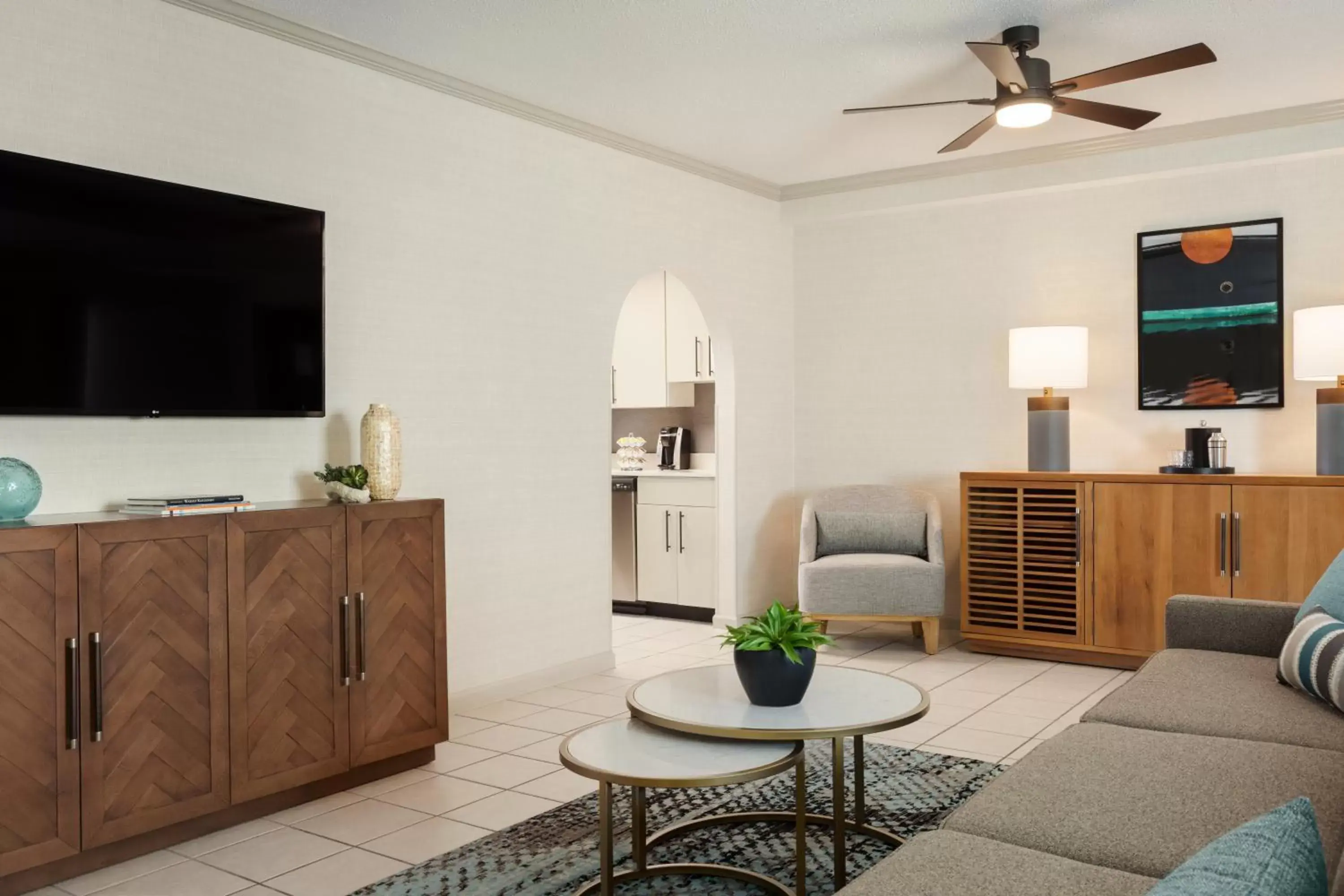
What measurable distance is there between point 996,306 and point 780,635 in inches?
146

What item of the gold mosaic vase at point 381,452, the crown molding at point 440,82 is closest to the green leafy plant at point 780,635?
the gold mosaic vase at point 381,452

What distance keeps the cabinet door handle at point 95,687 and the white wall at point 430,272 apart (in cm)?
51

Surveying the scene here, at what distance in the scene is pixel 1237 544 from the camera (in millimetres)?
4809

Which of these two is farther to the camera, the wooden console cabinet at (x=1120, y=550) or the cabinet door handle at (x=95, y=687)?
the wooden console cabinet at (x=1120, y=550)

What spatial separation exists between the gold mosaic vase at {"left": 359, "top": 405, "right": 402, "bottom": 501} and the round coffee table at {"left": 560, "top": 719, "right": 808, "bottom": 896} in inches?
54.0

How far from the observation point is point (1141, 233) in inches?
215

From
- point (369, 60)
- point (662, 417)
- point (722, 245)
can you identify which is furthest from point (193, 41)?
point (662, 417)

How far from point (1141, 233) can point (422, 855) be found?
4.49 metres

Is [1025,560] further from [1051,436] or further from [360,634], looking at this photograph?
[360,634]

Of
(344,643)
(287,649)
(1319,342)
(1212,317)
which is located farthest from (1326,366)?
(287,649)

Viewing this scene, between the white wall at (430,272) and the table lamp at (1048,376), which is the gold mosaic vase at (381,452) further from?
the table lamp at (1048,376)

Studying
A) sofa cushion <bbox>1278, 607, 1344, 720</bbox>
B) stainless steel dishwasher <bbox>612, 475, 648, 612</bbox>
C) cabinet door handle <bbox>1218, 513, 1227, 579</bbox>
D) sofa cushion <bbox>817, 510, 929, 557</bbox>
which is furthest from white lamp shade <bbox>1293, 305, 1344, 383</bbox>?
stainless steel dishwasher <bbox>612, 475, 648, 612</bbox>

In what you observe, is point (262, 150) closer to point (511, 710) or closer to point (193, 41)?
point (193, 41)

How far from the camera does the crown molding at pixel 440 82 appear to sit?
3586 mm
